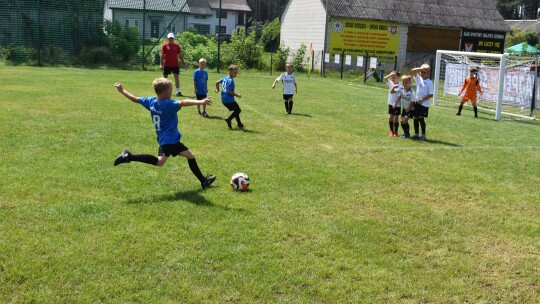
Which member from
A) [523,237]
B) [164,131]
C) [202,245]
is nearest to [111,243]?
[202,245]

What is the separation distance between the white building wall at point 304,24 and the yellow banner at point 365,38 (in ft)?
3.35

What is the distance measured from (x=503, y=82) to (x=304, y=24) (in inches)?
994

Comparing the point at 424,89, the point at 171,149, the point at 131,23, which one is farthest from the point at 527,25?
the point at 171,149

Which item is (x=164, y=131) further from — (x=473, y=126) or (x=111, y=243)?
(x=473, y=126)

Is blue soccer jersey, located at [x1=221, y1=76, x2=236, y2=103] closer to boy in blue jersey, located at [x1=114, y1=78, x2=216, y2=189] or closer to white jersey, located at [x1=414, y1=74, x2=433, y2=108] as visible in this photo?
white jersey, located at [x1=414, y1=74, x2=433, y2=108]

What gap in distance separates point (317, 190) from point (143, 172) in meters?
2.55

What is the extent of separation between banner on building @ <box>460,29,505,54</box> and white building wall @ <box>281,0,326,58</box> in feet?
40.2

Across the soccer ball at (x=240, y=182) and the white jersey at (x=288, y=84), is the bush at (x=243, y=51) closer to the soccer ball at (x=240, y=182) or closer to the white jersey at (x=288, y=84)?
the white jersey at (x=288, y=84)

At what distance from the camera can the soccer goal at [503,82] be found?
18109 millimetres

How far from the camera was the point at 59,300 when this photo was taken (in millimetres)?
4059

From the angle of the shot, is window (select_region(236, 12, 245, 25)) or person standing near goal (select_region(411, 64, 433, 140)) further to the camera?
window (select_region(236, 12, 245, 25))

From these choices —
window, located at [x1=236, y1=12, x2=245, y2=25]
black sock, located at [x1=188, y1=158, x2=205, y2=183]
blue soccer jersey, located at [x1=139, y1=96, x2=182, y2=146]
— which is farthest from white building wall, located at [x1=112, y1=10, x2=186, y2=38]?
window, located at [x1=236, y1=12, x2=245, y2=25]

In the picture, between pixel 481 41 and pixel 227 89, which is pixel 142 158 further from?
pixel 481 41

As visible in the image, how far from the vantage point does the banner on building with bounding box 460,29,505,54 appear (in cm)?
4228
